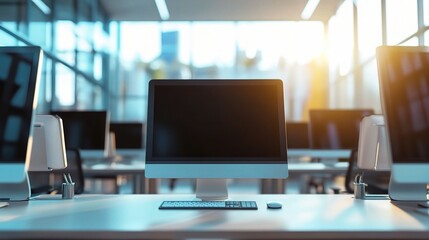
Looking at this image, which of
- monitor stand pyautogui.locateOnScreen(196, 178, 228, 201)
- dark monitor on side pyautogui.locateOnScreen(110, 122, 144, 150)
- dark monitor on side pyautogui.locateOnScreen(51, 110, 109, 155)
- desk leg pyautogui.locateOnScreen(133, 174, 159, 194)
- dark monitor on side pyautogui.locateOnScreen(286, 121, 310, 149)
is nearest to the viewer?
monitor stand pyautogui.locateOnScreen(196, 178, 228, 201)

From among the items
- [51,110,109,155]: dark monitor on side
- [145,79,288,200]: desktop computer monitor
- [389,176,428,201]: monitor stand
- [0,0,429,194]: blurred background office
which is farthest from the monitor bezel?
[0,0,429,194]: blurred background office

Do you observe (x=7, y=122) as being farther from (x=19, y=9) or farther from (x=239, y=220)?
(x=19, y=9)

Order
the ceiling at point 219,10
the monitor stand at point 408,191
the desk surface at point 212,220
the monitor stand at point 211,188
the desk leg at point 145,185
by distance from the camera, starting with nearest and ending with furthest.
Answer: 1. the desk surface at point 212,220
2. the monitor stand at point 408,191
3. the monitor stand at point 211,188
4. the desk leg at point 145,185
5. the ceiling at point 219,10

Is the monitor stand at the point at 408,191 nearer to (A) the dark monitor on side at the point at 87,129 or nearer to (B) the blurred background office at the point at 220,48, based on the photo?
(A) the dark monitor on side at the point at 87,129

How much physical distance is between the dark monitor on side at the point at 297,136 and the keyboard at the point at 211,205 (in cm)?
304

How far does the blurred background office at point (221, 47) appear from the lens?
7.66 meters

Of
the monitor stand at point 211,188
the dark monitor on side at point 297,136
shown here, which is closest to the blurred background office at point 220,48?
the dark monitor on side at point 297,136

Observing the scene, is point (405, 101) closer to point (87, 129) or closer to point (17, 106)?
point (17, 106)

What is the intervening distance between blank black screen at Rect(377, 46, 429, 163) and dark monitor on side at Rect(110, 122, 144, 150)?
12.3 ft

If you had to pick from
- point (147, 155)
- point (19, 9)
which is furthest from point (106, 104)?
point (147, 155)

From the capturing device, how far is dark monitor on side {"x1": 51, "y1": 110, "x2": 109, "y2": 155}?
399 cm

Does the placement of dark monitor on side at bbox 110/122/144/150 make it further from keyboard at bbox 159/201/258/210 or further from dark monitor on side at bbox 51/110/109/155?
keyboard at bbox 159/201/258/210

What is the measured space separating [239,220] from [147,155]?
21.7 inches

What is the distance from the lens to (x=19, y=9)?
15.0 feet
